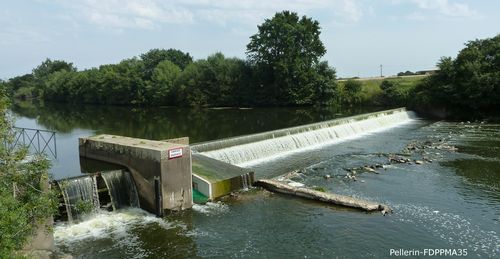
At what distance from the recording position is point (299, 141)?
1264 inches

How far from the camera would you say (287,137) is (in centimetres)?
3138

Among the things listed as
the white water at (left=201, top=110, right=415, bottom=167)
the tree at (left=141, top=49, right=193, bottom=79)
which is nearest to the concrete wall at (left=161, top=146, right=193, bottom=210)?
the white water at (left=201, top=110, right=415, bottom=167)

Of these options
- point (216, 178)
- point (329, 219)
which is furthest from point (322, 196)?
point (216, 178)

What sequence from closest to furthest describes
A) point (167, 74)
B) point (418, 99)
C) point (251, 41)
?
point (418, 99) → point (251, 41) → point (167, 74)

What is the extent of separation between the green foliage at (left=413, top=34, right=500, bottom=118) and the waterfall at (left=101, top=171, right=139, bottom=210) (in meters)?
42.3

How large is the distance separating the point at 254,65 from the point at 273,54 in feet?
16.3

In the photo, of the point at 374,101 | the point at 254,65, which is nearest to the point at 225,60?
the point at 254,65

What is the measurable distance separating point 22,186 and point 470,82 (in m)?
48.9

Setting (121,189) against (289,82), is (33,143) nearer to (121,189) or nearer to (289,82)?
(121,189)

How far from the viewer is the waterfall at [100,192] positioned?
17031 mm

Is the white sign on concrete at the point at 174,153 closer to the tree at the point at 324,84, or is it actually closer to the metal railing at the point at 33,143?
the metal railing at the point at 33,143

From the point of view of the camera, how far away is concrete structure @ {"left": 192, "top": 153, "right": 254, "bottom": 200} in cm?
1921

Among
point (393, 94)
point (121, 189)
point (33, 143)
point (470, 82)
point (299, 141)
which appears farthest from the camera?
point (393, 94)

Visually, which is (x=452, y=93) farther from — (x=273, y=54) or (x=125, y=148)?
(x=125, y=148)
